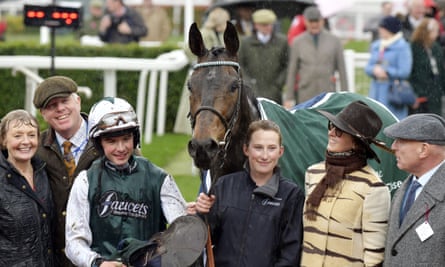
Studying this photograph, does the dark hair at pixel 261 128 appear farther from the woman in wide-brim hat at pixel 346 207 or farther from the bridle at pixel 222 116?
the woman in wide-brim hat at pixel 346 207

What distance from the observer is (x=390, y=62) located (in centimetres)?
1278

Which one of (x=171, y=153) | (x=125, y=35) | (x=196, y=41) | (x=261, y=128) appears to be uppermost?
(x=196, y=41)

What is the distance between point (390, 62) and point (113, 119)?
8070 millimetres

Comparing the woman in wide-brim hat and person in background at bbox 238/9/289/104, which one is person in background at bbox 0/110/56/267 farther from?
person in background at bbox 238/9/289/104

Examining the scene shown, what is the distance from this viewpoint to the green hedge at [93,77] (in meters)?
13.8

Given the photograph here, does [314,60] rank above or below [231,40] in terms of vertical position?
below

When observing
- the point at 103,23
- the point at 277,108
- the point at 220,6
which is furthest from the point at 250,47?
the point at 277,108

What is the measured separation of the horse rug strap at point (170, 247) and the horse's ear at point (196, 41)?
1.29 meters

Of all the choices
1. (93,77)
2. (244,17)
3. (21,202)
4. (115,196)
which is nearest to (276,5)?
(244,17)

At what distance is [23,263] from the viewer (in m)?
5.56

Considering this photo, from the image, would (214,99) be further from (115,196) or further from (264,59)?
(264,59)

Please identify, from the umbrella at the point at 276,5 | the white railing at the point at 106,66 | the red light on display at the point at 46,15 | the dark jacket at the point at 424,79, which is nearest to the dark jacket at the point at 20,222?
the red light on display at the point at 46,15

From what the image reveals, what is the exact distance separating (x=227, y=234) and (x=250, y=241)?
143mm

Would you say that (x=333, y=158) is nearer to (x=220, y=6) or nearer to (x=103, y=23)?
(x=220, y=6)
